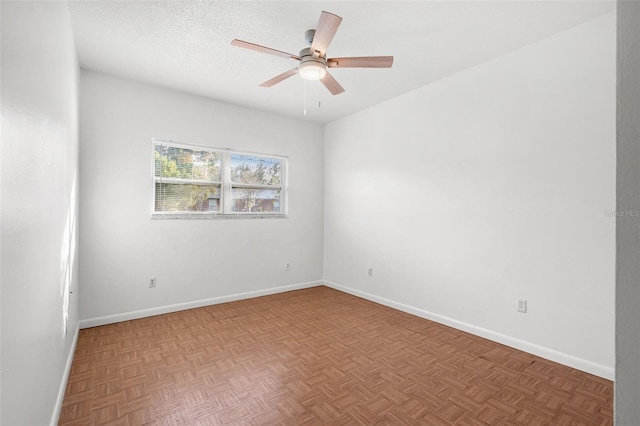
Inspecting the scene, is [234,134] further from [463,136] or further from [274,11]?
[463,136]

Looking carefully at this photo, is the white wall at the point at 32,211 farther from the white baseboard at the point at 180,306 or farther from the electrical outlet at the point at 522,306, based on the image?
the electrical outlet at the point at 522,306

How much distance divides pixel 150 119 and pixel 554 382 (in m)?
4.55

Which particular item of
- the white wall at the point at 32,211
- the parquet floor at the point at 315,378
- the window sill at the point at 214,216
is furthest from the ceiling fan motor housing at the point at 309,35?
the parquet floor at the point at 315,378

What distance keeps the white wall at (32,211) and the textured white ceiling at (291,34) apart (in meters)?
0.66

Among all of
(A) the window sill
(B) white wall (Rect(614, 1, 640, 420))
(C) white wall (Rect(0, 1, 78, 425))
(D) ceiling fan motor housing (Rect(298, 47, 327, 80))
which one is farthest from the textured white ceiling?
(B) white wall (Rect(614, 1, 640, 420))

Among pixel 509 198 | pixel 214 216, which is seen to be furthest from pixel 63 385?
pixel 509 198

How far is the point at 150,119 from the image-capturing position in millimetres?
3570

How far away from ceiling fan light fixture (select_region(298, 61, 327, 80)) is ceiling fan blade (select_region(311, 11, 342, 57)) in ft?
0.29

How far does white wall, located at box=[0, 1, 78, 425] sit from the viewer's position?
954mm

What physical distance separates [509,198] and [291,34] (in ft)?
7.94

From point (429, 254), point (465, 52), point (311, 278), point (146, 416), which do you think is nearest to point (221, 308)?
point (311, 278)

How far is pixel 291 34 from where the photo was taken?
2.53 metres

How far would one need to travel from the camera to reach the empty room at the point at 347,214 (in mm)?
1389

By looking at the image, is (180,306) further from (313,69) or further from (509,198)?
(509,198)
